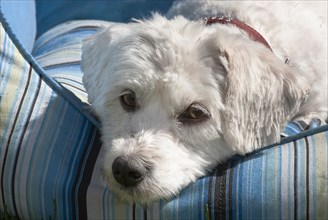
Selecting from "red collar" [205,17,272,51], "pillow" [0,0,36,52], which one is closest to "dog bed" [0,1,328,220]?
"red collar" [205,17,272,51]

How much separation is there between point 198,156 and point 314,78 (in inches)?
39.9

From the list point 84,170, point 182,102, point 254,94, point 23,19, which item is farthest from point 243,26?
point 23,19

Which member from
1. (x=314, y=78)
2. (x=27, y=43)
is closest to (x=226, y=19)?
(x=314, y=78)

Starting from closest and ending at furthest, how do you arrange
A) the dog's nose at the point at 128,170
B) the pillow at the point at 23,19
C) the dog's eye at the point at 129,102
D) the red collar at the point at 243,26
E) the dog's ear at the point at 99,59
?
the dog's nose at the point at 128,170, the dog's eye at the point at 129,102, the dog's ear at the point at 99,59, the red collar at the point at 243,26, the pillow at the point at 23,19

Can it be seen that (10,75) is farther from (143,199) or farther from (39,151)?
(143,199)

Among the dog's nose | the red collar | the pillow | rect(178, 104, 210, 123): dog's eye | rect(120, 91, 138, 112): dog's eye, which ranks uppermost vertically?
the red collar

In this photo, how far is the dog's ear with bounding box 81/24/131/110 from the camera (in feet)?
9.25

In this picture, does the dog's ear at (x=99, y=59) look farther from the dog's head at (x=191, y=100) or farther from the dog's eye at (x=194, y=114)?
the dog's eye at (x=194, y=114)

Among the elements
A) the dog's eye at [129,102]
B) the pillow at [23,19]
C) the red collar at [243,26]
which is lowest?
the pillow at [23,19]

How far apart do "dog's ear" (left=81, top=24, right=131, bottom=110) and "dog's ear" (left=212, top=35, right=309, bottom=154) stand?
50 cm

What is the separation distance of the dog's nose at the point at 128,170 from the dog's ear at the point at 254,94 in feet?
1.44

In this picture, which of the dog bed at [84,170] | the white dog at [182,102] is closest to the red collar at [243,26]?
the white dog at [182,102]

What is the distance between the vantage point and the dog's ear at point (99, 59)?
2818 millimetres

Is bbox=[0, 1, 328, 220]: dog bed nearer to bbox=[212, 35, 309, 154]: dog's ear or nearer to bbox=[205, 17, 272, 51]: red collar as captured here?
bbox=[212, 35, 309, 154]: dog's ear
